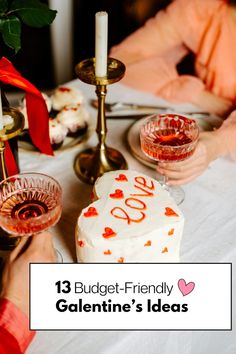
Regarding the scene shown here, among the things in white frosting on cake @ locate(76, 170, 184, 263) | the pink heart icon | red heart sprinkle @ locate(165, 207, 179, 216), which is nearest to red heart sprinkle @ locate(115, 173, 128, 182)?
white frosting on cake @ locate(76, 170, 184, 263)

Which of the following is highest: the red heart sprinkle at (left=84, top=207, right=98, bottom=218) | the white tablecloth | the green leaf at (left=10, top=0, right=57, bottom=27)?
the green leaf at (left=10, top=0, right=57, bottom=27)

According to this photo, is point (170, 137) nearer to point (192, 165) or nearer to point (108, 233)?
point (192, 165)

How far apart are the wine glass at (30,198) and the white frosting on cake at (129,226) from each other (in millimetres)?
66

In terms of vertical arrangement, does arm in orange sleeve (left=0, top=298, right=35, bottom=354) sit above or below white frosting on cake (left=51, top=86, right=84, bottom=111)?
below

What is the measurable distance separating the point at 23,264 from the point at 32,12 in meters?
0.46

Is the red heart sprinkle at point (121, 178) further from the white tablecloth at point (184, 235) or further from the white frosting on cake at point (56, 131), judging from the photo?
the white frosting on cake at point (56, 131)

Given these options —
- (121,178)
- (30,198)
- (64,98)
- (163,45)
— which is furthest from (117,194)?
(163,45)

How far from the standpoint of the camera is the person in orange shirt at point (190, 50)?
1.46 m

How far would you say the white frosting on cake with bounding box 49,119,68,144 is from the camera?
→ 1204mm

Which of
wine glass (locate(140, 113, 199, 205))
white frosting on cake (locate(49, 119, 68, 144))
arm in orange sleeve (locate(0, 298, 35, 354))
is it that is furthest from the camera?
white frosting on cake (locate(49, 119, 68, 144))

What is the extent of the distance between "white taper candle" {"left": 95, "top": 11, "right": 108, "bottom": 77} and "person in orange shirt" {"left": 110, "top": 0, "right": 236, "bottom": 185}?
48cm

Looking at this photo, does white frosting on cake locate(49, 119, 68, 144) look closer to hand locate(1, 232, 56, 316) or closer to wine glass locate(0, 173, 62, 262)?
wine glass locate(0, 173, 62, 262)

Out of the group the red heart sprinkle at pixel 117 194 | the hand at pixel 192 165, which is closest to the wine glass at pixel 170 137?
the hand at pixel 192 165

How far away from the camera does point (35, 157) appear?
4.05ft
